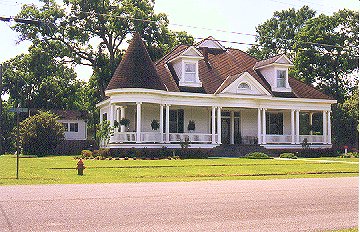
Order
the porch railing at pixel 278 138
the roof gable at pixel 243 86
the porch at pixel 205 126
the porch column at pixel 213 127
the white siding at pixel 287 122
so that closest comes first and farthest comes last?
the porch at pixel 205 126, the porch column at pixel 213 127, the roof gable at pixel 243 86, the porch railing at pixel 278 138, the white siding at pixel 287 122

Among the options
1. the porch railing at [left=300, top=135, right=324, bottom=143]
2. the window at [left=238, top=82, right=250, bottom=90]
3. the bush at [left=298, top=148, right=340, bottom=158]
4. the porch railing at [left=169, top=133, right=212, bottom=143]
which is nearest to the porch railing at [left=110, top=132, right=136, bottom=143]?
the porch railing at [left=169, top=133, right=212, bottom=143]

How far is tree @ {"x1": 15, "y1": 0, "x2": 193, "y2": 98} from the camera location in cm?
4891

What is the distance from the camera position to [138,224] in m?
9.27

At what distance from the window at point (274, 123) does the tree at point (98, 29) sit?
13365 mm

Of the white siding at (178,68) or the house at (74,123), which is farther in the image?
the house at (74,123)

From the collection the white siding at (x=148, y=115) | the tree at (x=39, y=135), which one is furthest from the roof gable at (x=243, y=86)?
the tree at (x=39, y=135)

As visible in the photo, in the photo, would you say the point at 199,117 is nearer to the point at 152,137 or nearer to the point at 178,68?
the point at 178,68

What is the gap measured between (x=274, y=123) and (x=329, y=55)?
1545 cm

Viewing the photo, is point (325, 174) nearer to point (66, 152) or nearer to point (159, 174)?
point (159, 174)

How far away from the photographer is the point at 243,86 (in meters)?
38.2

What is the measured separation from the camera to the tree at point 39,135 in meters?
40.3

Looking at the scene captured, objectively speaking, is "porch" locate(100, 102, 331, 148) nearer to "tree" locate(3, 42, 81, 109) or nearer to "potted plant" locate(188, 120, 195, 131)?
"potted plant" locate(188, 120, 195, 131)

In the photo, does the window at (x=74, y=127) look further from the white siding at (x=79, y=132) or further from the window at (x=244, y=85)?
the window at (x=244, y=85)

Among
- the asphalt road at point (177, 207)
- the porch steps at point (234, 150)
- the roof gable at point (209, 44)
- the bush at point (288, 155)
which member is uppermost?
the roof gable at point (209, 44)
